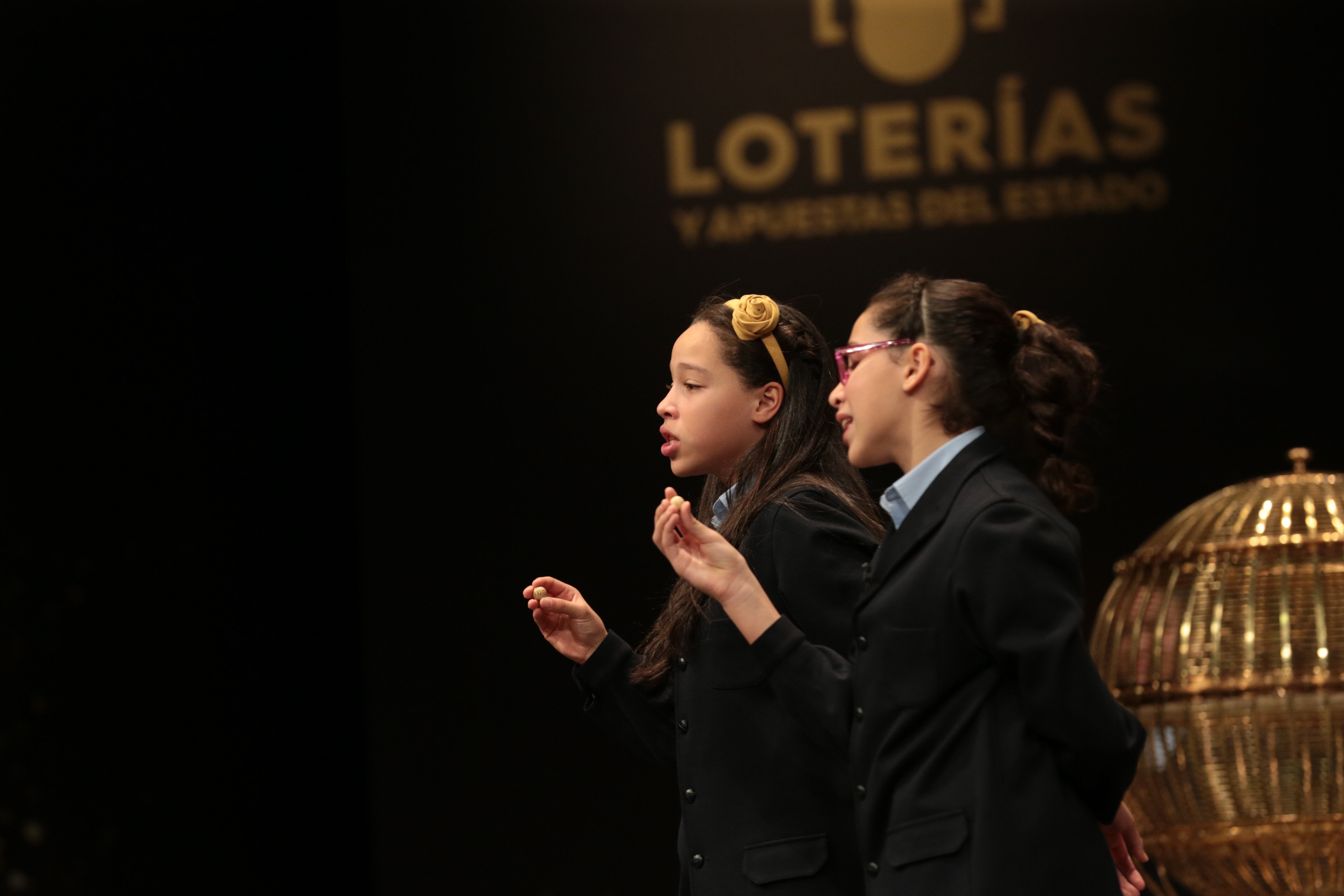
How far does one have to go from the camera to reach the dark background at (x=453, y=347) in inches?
157

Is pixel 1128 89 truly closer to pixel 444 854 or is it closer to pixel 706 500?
pixel 706 500

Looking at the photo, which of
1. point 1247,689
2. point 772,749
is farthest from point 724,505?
point 1247,689

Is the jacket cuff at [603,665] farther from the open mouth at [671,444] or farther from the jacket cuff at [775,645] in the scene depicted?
the jacket cuff at [775,645]

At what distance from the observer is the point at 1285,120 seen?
441 centimetres

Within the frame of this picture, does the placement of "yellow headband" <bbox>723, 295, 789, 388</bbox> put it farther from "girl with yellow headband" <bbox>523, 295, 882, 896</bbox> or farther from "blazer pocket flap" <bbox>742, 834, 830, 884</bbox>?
"blazer pocket flap" <bbox>742, 834, 830, 884</bbox>

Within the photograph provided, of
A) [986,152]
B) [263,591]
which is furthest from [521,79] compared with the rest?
[263,591]

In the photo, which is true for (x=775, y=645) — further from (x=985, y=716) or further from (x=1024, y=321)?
(x=1024, y=321)

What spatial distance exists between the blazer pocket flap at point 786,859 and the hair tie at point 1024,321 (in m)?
0.73

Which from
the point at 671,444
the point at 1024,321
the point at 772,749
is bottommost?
the point at 772,749

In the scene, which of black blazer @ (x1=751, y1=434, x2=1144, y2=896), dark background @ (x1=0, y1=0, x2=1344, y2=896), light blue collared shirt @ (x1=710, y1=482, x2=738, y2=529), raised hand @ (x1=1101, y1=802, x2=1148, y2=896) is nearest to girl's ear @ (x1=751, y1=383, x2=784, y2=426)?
light blue collared shirt @ (x1=710, y1=482, x2=738, y2=529)

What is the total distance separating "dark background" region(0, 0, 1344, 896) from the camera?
13.1 feet

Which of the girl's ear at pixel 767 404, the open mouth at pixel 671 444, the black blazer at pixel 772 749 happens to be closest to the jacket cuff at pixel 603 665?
the black blazer at pixel 772 749

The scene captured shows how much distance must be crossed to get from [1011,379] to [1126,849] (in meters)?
0.63

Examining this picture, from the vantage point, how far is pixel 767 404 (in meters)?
2.47
